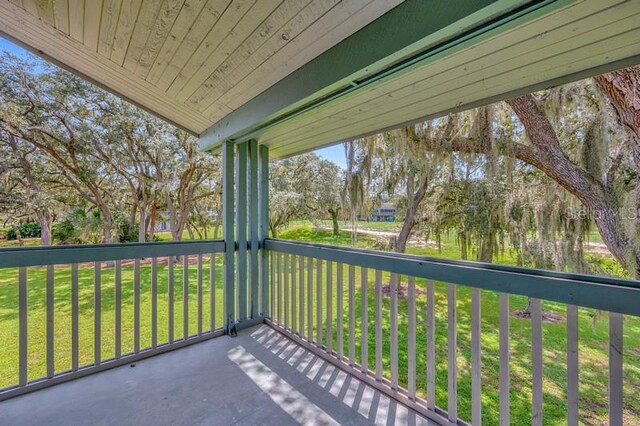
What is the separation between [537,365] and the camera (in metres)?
1.29

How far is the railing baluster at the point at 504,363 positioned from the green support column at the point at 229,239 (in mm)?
2229

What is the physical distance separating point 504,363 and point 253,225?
2.32 meters

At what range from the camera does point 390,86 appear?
1.75 m

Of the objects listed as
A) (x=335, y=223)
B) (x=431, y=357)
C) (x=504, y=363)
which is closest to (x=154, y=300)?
(x=431, y=357)

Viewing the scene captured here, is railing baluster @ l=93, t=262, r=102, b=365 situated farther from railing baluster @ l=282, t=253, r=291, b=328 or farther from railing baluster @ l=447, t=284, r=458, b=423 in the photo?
railing baluster @ l=447, t=284, r=458, b=423

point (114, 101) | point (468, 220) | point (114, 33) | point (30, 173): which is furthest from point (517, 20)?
point (30, 173)

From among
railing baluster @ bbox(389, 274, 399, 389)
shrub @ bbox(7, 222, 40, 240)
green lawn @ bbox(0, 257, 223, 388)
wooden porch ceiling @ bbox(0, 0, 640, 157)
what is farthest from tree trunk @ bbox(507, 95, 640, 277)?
shrub @ bbox(7, 222, 40, 240)

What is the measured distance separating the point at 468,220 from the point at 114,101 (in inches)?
337

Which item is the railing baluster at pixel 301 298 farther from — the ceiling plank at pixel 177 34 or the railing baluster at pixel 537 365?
the ceiling plank at pixel 177 34

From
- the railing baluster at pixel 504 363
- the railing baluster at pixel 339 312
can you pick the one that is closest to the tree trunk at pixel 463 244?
the railing baluster at pixel 339 312

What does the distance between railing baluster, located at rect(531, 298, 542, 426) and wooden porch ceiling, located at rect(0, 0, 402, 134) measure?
151cm

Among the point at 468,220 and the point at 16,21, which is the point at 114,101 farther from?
the point at 468,220

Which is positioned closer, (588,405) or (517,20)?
(517,20)

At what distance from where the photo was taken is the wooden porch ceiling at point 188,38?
134 cm
